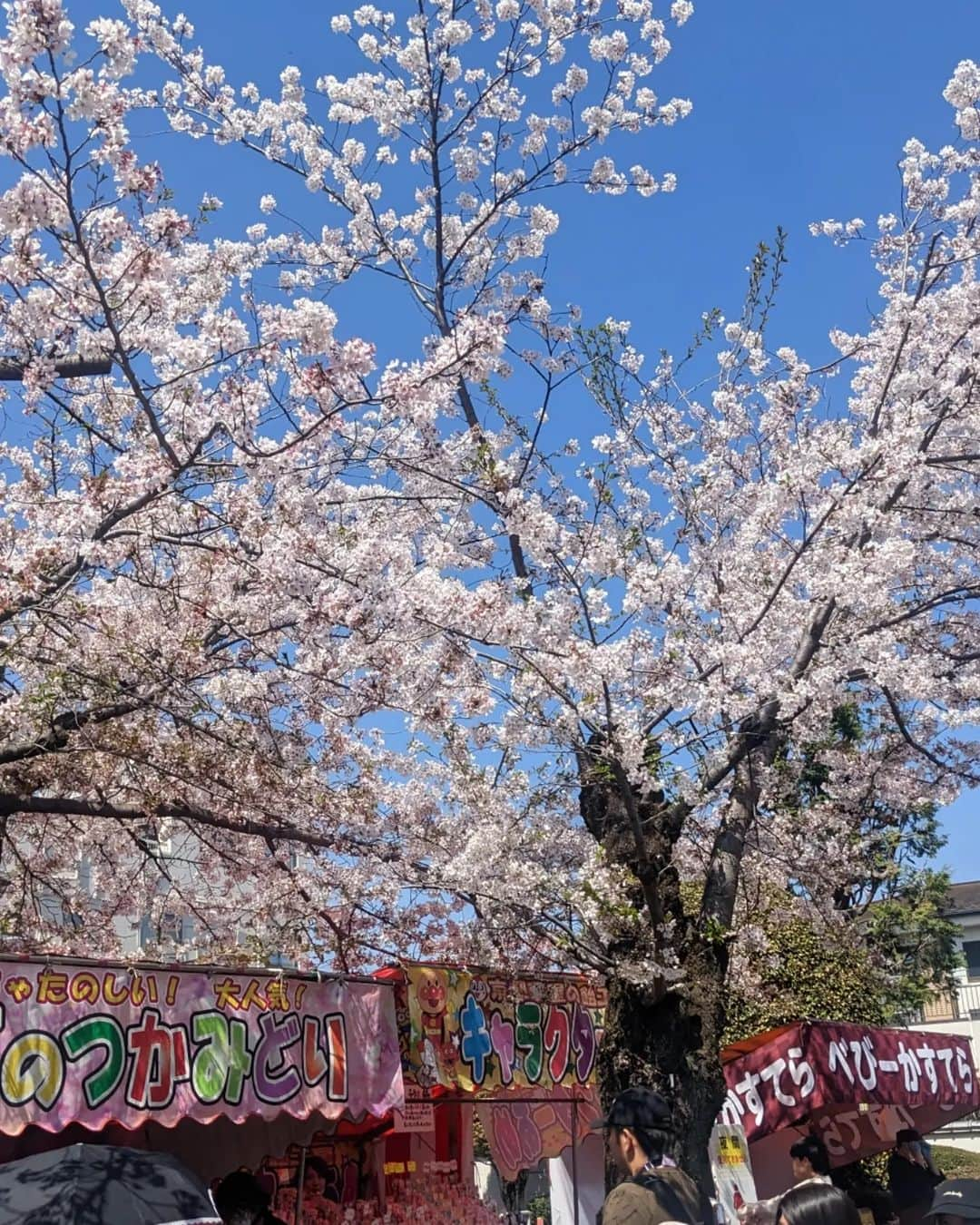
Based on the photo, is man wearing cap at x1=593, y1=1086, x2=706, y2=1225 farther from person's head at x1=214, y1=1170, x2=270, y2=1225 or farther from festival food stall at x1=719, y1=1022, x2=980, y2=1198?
festival food stall at x1=719, y1=1022, x2=980, y2=1198

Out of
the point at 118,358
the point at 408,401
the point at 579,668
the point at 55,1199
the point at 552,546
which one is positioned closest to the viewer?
the point at 55,1199

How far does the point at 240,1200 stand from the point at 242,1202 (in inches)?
0.6

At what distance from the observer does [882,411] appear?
9969 millimetres

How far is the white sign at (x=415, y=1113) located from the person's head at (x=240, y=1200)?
1700mm

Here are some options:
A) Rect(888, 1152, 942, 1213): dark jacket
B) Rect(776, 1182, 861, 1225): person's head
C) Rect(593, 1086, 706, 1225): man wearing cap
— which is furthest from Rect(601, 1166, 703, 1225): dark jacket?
Rect(888, 1152, 942, 1213): dark jacket

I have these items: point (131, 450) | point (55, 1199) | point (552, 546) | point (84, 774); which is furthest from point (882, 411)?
point (55, 1199)

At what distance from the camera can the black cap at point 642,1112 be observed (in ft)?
15.5

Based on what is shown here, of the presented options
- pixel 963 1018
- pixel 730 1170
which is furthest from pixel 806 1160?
→ pixel 963 1018

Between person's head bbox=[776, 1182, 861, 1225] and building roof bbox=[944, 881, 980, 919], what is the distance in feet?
87.0

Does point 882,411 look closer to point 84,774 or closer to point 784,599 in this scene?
point 784,599

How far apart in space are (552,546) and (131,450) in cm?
307

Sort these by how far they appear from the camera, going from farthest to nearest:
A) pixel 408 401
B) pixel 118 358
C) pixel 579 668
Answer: pixel 579 668, pixel 408 401, pixel 118 358

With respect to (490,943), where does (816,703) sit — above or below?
above

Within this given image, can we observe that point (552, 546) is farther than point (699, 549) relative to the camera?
No
